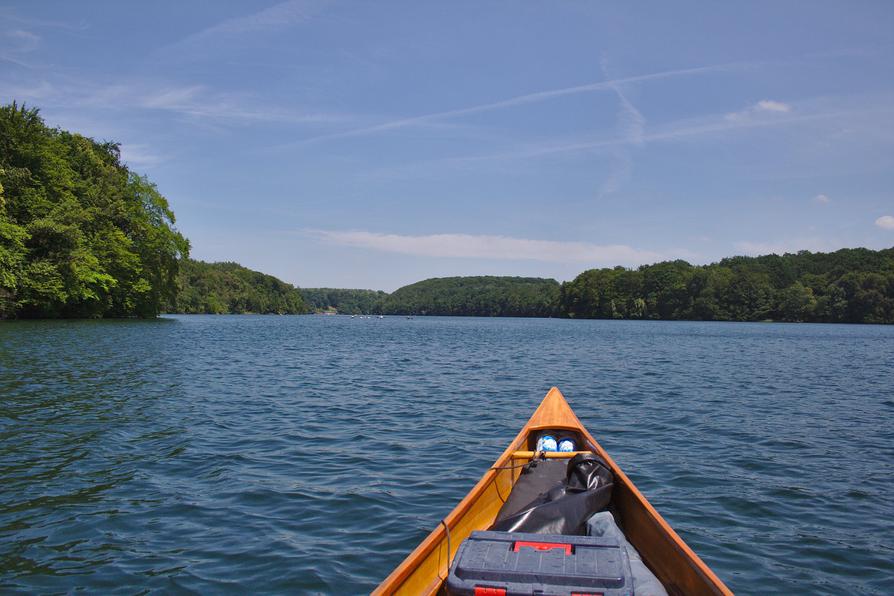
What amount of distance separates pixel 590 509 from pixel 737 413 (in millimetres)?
11807

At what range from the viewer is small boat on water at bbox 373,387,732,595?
163 inches

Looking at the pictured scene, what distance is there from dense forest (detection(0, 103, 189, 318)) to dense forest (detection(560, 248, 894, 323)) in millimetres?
114729

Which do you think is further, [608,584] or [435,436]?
[435,436]

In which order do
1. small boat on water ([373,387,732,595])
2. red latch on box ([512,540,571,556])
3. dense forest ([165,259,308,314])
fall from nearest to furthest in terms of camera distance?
1. small boat on water ([373,387,732,595])
2. red latch on box ([512,540,571,556])
3. dense forest ([165,259,308,314])

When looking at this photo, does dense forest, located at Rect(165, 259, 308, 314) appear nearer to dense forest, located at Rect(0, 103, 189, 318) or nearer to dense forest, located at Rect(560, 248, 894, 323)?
dense forest, located at Rect(0, 103, 189, 318)

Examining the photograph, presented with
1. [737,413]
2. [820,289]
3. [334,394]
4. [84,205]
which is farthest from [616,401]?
[820,289]

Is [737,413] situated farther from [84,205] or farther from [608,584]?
[84,205]

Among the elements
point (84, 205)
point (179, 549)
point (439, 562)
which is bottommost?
point (179, 549)

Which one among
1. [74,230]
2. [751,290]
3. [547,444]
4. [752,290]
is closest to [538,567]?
[547,444]

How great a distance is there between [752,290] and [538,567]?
467 feet

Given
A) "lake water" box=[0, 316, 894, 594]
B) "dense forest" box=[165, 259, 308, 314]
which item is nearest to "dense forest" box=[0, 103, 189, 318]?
"lake water" box=[0, 316, 894, 594]

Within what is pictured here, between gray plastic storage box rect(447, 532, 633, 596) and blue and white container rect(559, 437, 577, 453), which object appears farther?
blue and white container rect(559, 437, 577, 453)

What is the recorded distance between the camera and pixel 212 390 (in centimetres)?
1842

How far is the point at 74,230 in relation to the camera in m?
46.9
